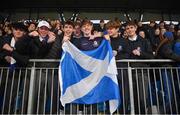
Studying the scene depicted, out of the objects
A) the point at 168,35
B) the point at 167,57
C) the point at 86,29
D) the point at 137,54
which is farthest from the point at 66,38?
the point at 168,35

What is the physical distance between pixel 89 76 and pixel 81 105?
627 mm

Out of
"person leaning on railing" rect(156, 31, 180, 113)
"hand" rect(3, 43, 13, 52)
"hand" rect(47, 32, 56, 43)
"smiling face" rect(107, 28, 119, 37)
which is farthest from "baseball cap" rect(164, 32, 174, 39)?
"hand" rect(3, 43, 13, 52)

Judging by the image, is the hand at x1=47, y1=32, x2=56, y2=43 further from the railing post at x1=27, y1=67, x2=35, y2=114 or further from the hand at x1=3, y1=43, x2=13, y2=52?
the hand at x1=3, y1=43, x2=13, y2=52

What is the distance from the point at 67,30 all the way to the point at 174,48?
2.39 m

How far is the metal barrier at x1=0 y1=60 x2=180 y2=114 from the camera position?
294 inches

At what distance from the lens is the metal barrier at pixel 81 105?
7.47m

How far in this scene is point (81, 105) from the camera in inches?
300

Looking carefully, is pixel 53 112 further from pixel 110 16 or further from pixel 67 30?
pixel 110 16

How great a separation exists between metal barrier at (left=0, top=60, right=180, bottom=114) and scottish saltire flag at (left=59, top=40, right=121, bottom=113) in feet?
0.52

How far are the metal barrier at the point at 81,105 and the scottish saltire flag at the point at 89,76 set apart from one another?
6.2 inches

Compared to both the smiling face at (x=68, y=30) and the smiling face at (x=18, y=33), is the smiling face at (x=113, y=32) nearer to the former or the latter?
the smiling face at (x=68, y=30)

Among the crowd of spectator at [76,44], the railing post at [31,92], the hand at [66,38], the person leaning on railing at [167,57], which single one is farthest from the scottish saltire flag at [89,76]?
the person leaning on railing at [167,57]

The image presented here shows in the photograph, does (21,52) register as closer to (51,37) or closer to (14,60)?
(14,60)

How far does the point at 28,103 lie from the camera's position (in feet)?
24.3
